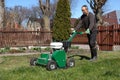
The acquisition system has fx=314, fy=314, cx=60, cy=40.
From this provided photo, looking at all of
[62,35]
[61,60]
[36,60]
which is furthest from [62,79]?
[62,35]

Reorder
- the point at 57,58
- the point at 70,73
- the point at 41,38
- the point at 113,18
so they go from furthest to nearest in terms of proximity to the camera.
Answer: the point at 113,18
the point at 41,38
the point at 57,58
the point at 70,73

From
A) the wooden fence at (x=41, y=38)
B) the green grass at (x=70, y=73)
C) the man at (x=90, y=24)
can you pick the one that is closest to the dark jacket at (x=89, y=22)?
the man at (x=90, y=24)

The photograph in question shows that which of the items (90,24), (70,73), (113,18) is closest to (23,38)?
(90,24)

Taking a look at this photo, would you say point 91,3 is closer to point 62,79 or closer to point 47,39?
point 47,39

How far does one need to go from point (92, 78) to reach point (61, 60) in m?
1.96

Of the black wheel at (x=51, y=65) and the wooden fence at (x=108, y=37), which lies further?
the wooden fence at (x=108, y=37)

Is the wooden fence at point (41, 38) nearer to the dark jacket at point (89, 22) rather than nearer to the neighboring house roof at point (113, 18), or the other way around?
the dark jacket at point (89, 22)

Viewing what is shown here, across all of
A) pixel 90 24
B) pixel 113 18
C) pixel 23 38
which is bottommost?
pixel 23 38

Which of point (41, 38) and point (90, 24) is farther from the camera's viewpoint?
point (41, 38)

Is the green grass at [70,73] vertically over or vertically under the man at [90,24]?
under

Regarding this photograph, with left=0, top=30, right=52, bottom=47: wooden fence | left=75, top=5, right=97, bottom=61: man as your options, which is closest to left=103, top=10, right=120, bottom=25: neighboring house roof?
left=0, top=30, right=52, bottom=47: wooden fence

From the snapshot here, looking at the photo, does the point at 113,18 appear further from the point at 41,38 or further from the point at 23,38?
the point at 23,38

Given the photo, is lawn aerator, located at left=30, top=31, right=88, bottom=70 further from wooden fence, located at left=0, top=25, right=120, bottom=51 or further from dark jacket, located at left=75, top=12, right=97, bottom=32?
wooden fence, located at left=0, top=25, right=120, bottom=51

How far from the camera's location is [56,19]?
83.3 ft
